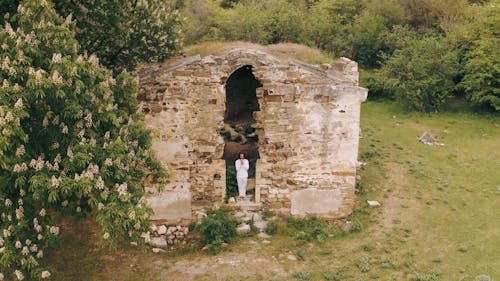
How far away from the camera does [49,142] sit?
26.2 feet

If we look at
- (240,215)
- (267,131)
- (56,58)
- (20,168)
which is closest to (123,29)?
(56,58)

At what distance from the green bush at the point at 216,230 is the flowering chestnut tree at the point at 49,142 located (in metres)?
4.03

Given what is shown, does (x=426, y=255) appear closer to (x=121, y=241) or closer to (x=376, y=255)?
(x=376, y=255)

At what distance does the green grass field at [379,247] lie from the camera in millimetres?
11383

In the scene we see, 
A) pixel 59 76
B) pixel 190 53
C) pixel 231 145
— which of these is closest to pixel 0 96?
pixel 59 76

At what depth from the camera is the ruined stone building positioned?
41.4 feet

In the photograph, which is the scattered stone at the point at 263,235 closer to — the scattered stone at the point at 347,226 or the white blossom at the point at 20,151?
the scattered stone at the point at 347,226

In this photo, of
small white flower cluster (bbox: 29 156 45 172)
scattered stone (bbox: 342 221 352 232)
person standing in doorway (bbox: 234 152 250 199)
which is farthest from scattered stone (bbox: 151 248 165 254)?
small white flower cluster (bbox: 29 156 45 172)

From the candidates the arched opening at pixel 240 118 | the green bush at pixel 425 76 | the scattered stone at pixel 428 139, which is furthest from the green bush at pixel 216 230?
the green bush at pixel 425 76

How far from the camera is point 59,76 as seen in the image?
7.31 m

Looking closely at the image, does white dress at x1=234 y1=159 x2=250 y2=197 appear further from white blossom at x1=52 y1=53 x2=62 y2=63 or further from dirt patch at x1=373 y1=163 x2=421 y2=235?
white blossom at x1=52 y1=53 x2=62 y2=63

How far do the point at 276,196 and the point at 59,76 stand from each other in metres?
7.32

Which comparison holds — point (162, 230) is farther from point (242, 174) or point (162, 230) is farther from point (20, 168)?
point (20, 168)

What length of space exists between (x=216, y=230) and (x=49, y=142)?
17.8 feet
